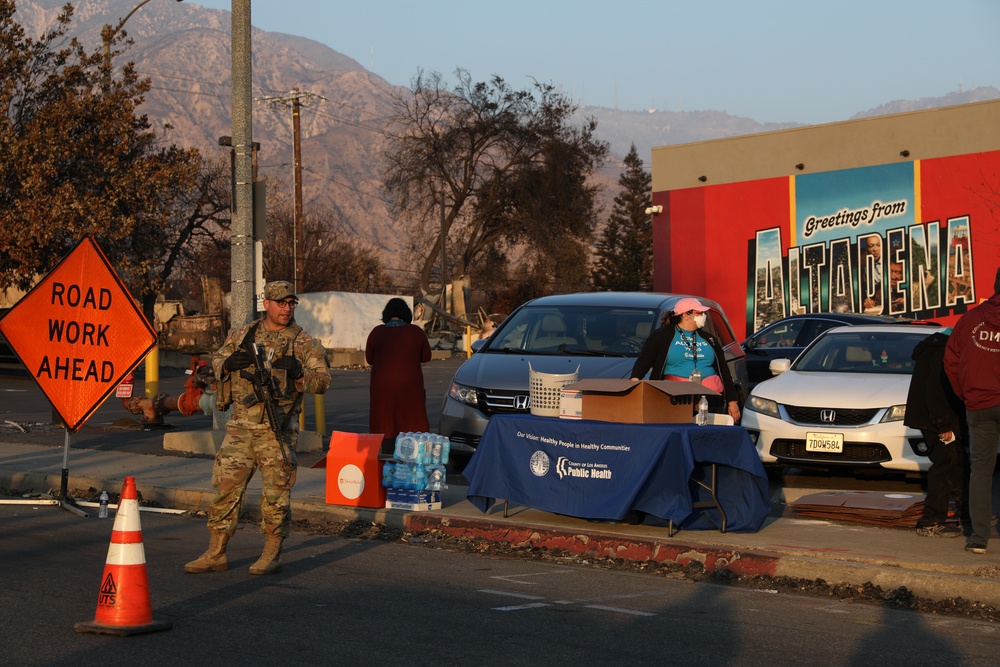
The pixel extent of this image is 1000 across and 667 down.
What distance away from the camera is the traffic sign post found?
11.2 m

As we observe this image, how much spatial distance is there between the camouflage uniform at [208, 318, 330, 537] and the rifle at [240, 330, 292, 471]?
0.03 meters

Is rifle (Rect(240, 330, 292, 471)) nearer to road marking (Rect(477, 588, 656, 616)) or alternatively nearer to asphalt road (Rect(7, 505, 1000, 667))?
asphalt road (Rect(7, 505, 1000, 667))

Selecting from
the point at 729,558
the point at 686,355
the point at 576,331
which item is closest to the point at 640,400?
the point at 729,558

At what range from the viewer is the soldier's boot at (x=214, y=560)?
8.17 metres

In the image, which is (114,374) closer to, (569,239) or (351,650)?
(351,650)

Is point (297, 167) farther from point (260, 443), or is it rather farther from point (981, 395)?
point (981, 395)

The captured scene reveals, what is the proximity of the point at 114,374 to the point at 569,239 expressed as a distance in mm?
52550

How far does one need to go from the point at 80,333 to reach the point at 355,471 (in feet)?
9.38

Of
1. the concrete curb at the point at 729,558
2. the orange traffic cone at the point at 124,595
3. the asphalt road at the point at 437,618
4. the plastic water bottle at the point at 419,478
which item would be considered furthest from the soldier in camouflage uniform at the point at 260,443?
the plastic water bottle at the point at 419,478

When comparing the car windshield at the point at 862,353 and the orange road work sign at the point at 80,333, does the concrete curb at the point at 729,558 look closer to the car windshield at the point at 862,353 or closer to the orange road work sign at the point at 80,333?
the orange road work sign at the point at 80,333

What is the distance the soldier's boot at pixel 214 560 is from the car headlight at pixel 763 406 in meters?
6.18

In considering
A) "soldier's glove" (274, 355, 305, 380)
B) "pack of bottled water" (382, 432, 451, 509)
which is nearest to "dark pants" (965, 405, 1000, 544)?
"pack of bottled water" (382, 432, 451, 509)

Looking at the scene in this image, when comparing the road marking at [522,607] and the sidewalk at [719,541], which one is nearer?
the road marking at [522,607]

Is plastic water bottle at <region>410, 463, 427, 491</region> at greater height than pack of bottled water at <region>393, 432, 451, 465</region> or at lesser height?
lesser
